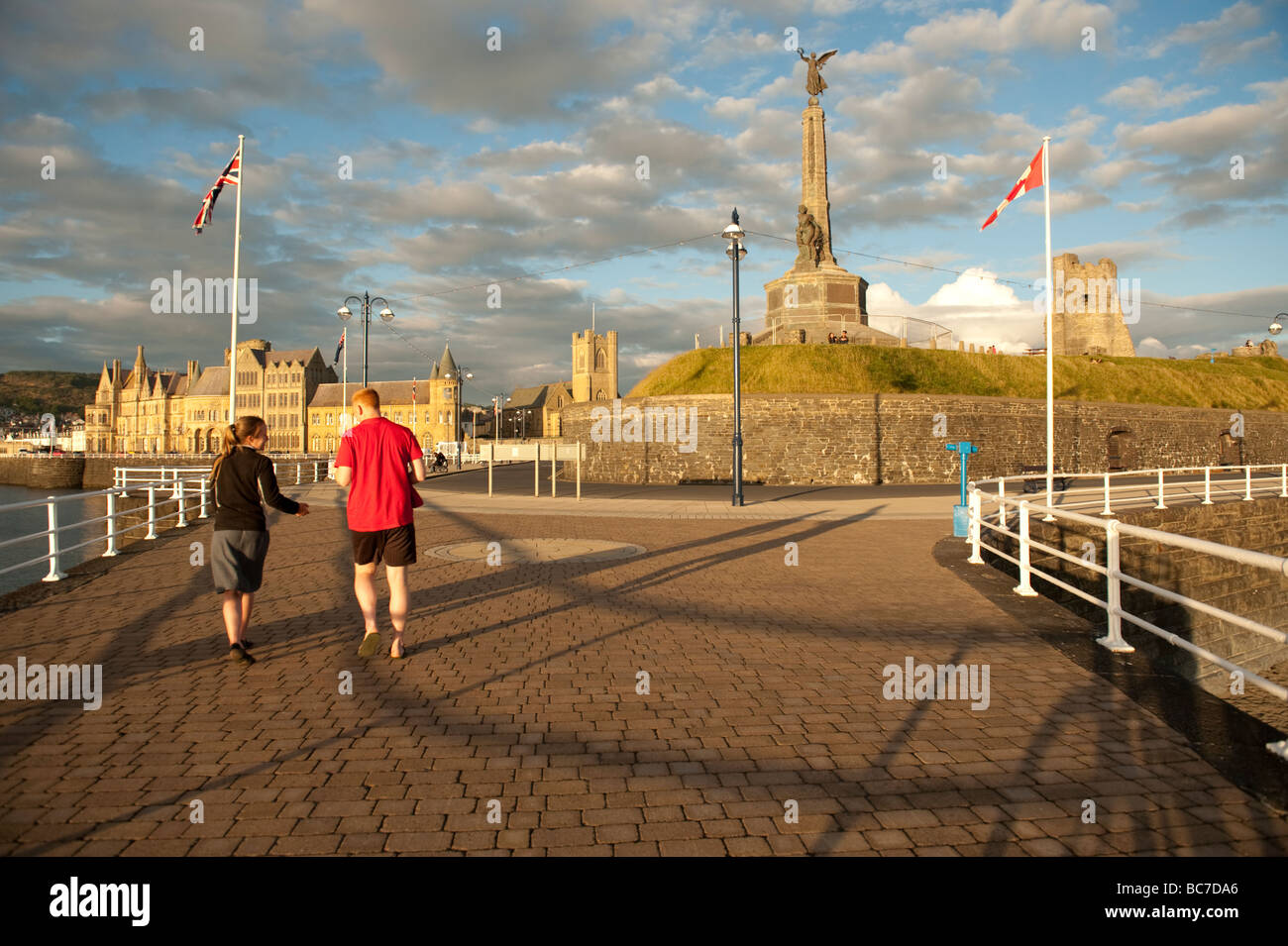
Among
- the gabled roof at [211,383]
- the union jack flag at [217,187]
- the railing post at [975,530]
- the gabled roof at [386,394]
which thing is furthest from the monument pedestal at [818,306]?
the gabled roof at [211,383]

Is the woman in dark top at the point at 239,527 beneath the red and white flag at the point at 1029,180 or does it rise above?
beneath

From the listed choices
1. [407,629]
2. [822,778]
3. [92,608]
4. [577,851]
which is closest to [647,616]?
[407,629]

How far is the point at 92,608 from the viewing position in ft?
26.1

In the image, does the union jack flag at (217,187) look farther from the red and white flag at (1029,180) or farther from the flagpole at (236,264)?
the red and white flag at (1029,180)

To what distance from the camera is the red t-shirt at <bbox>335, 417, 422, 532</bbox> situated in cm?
602

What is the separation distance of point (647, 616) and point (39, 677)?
15.8 feet

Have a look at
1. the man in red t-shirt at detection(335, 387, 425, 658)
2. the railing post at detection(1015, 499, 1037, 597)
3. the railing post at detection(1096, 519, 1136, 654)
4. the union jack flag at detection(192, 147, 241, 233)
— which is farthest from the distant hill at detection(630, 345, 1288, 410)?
the man in red t-shirt at detection(335, 387, 425, 658)

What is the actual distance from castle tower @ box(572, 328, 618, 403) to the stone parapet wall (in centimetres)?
9445

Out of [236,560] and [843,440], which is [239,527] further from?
[843,440]

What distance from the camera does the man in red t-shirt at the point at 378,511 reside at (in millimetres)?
6023

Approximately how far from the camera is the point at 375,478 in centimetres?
603

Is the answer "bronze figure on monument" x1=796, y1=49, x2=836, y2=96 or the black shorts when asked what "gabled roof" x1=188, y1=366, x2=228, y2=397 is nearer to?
"bronze figure on monument" x1=796, y1=49, x2=836, y2=96

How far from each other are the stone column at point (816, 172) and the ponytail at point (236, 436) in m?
38.5

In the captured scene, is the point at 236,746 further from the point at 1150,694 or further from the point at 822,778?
the point at 1150,694
